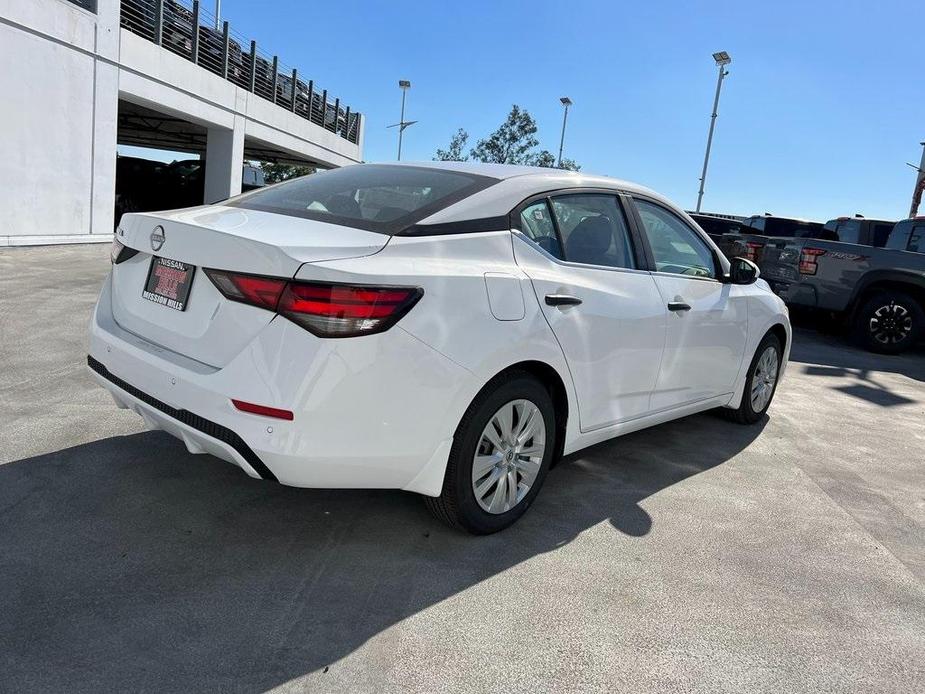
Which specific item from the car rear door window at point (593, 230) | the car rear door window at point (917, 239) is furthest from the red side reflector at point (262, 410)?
the car rear door window at point (917, 239)

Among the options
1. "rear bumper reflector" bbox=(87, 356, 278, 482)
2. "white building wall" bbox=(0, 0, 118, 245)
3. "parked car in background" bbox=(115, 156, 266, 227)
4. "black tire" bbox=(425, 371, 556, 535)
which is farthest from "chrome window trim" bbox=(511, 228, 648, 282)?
"parked car in background" bbox=(115, 156, 266, 227)

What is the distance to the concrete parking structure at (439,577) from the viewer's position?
7.66ft

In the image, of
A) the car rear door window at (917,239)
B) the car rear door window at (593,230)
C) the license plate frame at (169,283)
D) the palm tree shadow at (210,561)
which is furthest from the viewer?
the car rear door window at (917,239)

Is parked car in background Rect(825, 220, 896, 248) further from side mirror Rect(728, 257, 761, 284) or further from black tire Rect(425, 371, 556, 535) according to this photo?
black tire Rect(425, 371, 556, 535)

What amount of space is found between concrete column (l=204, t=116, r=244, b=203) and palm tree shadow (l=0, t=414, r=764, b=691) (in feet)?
52.7

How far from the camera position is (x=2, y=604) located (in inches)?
96.3

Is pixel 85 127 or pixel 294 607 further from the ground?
pixel 85 127

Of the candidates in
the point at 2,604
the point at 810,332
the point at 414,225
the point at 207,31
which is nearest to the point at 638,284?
the point at 414,225

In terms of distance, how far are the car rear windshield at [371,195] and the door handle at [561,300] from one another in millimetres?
563

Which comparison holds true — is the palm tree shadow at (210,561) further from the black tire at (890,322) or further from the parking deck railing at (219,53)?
the parking deck railing at (219,53)

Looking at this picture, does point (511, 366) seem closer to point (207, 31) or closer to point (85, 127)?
point (85, 127)

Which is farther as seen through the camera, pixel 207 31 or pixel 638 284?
pixel 207 31

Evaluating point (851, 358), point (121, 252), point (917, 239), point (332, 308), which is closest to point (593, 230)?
point (332, 308)

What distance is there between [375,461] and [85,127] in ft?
41.1
